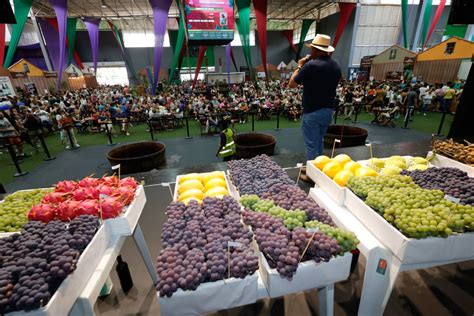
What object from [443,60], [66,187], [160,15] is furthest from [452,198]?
[443,60]

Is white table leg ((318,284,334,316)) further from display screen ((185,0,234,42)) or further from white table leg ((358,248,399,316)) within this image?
display screen ((185,0,234,42))

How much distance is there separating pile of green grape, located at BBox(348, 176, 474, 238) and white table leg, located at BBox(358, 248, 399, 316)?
0.23 metres

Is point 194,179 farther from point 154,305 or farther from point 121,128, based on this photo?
point 121,128

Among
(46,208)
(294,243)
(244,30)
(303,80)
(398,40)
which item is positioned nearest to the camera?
(294,243)

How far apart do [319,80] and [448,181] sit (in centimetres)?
183

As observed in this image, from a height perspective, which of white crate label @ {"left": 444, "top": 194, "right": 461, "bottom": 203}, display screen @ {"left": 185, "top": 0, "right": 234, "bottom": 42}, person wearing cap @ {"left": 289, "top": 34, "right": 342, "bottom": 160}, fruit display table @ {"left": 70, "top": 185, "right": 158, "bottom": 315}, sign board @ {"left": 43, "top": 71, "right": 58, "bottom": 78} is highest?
display screen @ {"left": 185, "top": 0, "right": 234, "bottom": 42}

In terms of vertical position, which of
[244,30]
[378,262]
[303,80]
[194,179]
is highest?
[244,30]

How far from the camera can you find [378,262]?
4.76 ft

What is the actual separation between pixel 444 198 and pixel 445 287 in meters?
1.02

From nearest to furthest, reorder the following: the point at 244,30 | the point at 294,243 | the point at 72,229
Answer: the point at 294,243 → the point at 72,229 → the point at 244,30

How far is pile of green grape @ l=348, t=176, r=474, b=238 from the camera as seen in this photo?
1373 mm

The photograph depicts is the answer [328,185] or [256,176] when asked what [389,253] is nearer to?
[328,185]

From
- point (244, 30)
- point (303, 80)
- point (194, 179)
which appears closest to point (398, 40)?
point (244, 30)

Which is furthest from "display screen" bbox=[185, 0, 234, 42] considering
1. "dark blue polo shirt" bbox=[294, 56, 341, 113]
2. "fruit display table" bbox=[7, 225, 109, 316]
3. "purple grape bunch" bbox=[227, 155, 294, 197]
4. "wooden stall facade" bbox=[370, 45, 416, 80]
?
"wooden stall facade" bbox=[370, 45, 416, 80]
